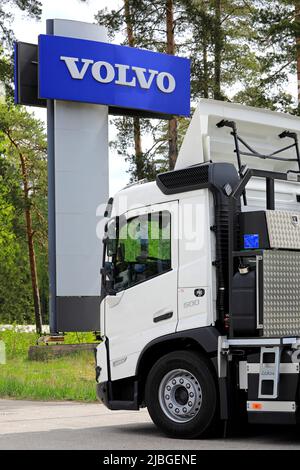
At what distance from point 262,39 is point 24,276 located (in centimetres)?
4472

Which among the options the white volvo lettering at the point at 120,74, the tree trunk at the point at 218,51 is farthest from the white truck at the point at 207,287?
the tree trunk at the point at 218,51

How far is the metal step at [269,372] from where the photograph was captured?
34.4 feet

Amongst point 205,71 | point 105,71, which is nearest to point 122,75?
point 105,71

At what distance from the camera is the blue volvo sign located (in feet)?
79.7

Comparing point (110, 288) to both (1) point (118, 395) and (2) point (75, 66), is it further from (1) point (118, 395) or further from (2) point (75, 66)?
(2) point (75, 66)

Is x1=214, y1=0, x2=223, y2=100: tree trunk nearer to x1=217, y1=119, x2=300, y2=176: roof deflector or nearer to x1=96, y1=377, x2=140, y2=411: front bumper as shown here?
x1=217, y1=119, x2=300, y2=176: roof deflector

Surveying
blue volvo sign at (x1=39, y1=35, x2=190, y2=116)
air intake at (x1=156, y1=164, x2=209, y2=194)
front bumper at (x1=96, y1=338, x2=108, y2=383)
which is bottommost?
front bumper at (x1=96, y1=338, x2=108, y2=383)

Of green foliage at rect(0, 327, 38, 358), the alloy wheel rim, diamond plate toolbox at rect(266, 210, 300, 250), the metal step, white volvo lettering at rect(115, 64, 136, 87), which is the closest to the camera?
the metal step

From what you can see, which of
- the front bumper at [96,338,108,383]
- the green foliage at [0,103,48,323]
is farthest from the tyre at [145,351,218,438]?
the green foliage at [0,103,48,323]

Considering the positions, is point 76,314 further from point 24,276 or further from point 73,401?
point 24,276

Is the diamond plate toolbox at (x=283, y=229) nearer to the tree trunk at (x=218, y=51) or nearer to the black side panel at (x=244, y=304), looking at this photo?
the black side panel at (x=244, y=304)

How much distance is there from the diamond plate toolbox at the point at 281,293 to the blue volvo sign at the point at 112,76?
14.5m

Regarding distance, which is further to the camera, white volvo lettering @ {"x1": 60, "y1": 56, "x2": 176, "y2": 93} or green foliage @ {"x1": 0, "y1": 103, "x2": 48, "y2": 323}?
green foliage @ {"x1": 0, "y1": 103, "x2": 48, "y2": 323}
